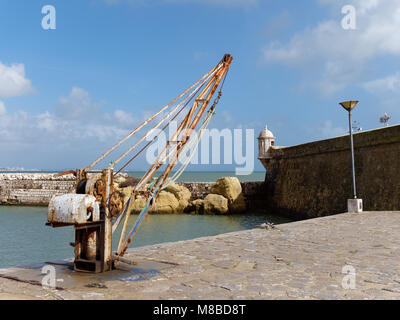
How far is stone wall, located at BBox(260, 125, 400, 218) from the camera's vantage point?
1535cm

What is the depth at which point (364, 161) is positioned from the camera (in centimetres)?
1703

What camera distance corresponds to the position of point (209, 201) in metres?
26.3

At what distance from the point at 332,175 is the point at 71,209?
17640 millimetres

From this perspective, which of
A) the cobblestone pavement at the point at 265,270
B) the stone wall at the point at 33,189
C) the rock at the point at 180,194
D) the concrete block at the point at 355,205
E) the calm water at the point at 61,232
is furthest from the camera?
the stone wall at the point at 33,189

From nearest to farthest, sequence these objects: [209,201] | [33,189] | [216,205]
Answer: [216,205] → [209,201] → [33,189]

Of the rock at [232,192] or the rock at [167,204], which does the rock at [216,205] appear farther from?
the rock at [167,204]

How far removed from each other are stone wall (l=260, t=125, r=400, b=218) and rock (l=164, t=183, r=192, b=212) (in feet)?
22.2

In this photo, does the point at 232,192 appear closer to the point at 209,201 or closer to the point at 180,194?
the point at 209,201

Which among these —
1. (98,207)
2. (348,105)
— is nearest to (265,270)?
(98,207)

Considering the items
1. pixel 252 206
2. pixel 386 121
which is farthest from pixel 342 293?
pixel 386 121

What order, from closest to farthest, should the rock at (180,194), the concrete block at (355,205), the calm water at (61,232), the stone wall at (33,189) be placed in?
the concrete block at (355,205) < the calm water at (61,232) < the rock at (180,194) < the stone wall at (33,189)

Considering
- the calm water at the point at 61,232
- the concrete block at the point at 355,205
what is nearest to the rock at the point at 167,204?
the calm water at the point at 61,232

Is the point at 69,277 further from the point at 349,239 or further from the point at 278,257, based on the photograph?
the point at 349,239

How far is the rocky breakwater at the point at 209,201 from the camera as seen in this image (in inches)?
1030
